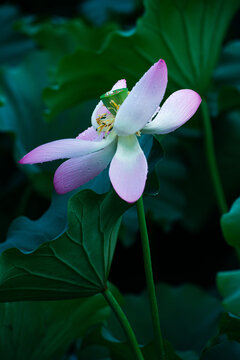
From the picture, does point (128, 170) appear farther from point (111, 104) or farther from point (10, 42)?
point (10, 42)

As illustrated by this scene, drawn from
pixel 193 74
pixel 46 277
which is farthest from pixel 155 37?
pixel 46 277

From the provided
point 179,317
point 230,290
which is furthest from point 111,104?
point 179,317

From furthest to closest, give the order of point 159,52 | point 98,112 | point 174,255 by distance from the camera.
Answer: point 174,255 < point 159,52 < point 98,112

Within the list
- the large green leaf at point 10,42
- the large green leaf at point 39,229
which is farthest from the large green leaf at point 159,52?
the large green leaf at point 10,42

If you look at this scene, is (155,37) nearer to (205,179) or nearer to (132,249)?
(205,179)

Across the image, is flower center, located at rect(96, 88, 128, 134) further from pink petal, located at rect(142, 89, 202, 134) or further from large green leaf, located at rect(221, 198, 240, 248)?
large green leaf, located at rect(221, 198, 240, 248)

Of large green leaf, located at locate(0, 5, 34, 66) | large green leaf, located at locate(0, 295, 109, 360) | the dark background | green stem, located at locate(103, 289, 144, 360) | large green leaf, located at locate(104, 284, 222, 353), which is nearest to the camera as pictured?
green stem, located at locate(103, 289, 144, 360)

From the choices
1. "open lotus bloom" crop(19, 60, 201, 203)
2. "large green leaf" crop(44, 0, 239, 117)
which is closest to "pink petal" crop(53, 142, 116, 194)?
"open lotus bloom" crop(19, 60, 201, 203)
